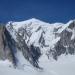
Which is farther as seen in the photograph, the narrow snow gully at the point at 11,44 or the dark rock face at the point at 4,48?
the narrow snow gully at the point at 11,44

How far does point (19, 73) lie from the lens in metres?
71.4

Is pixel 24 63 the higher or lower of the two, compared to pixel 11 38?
lower

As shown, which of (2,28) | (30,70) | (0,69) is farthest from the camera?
(2,28)

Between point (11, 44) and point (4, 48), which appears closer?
point (4, 48)

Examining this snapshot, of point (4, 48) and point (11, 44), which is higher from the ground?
point (11, 44)

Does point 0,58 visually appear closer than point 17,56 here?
Yes

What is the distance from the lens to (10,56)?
7131 centimetres

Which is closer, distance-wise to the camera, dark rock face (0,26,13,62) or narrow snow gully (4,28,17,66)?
dark rock face (0,26,13,62)


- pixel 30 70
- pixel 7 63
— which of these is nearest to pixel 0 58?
pixel 7 63

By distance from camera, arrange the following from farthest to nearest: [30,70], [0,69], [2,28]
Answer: [2,28]
[30,70]
[0,69]

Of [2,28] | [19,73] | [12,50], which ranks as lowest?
[19,73]

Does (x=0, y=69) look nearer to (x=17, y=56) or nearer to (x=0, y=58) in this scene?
(x=0, y=58)

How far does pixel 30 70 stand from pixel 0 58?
6592mm

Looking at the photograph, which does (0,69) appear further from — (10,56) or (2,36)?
(2,36)
